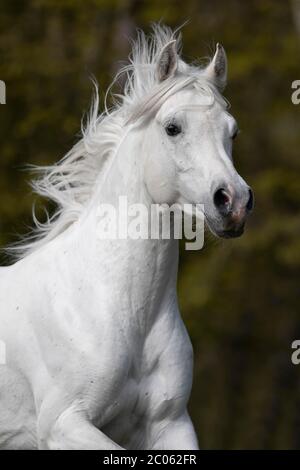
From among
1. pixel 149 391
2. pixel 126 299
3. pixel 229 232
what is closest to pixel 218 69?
pixel 229 232

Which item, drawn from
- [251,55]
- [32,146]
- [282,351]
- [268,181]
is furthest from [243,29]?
[282,351]

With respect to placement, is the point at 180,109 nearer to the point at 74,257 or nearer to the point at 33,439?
the point at 74,257

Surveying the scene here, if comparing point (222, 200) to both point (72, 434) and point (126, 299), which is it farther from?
point (72, 434)

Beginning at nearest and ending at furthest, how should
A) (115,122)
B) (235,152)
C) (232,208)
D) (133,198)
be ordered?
(232,208)
(133,198)
(115,122)
(235,152)

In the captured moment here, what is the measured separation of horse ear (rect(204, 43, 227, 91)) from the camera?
602 cm

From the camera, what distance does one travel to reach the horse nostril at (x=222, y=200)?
5.39 m

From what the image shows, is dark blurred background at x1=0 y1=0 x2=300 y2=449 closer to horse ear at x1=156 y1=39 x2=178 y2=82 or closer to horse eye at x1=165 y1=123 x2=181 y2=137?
horse ear at x1=156 y1=39 x2=178 y2=82

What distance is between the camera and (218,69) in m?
6.05

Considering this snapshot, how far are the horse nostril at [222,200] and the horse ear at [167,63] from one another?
30.4 inches

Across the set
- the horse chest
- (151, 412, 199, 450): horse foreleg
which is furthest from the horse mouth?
(151, 412, 199, 450): horse foreleg

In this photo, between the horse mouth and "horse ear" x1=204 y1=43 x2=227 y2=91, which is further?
"horse ear" x1=204 y1=43 x2=227 y2=91

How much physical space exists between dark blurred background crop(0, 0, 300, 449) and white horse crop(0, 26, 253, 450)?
23.2 feet

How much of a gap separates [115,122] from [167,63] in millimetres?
553

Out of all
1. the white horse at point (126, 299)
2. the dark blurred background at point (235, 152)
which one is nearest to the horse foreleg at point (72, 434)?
the white horse at point (126, 299)
